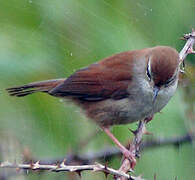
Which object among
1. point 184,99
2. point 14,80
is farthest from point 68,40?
point 184,99

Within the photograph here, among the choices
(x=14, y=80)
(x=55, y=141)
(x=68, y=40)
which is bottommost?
(x=55, y=141)

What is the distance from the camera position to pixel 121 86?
158 inches

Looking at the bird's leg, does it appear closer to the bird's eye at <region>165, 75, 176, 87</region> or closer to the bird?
the bird

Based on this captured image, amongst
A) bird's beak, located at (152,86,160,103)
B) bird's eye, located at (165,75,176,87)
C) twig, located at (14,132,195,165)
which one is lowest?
twig, located at (14,132,195,165)

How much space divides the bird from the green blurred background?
9cm

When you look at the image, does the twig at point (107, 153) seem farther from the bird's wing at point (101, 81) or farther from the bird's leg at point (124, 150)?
the bird's wing at point (101, 81)

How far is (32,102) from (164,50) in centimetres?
112

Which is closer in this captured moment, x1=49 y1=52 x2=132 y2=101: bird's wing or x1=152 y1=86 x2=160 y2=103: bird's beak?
x1=152 y1=86 x2=160 y2=103: bird's beak

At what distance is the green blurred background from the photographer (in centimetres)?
357

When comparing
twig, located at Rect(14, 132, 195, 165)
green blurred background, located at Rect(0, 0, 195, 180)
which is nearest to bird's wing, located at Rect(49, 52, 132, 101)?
green blurred background, located at Rect(0, 0, 195, 180)

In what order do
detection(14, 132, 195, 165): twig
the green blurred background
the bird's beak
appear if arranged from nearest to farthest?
detection(14, 132, 195, 165): twig, the green blurred background, the bird's beak

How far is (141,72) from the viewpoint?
3.95m

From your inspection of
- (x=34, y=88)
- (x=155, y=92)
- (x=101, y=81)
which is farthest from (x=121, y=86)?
(x=34, y=88)

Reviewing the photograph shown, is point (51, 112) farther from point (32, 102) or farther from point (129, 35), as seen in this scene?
point (129, 35)
